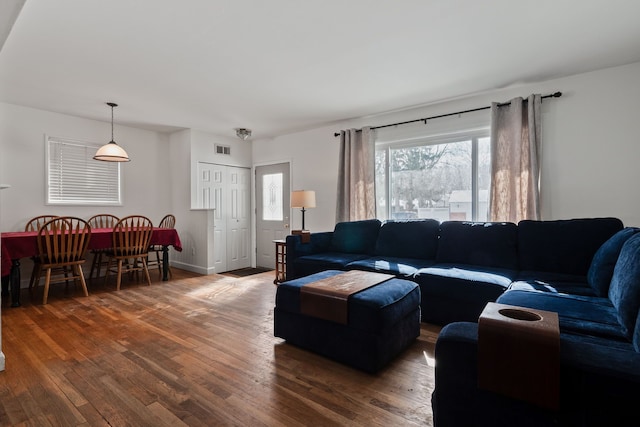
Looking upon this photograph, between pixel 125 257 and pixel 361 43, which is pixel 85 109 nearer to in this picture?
pixel 125 257

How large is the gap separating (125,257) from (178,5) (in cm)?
326

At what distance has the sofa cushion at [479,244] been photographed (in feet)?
10.3

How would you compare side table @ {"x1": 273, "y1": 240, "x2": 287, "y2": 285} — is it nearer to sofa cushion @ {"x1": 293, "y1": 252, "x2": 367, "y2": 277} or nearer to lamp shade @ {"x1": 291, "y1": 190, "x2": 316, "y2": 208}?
lamp shade @ {"x1": 291, "y1": 190, "x2": 316, "y2": 208}

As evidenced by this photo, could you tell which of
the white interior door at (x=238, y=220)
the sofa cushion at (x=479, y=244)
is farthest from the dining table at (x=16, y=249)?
the sofa cushion at (x=479, y=244)

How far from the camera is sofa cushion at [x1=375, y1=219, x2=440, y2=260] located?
366cm

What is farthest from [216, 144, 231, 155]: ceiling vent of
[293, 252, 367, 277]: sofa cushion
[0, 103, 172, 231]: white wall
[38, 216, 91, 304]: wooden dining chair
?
[293, 252, 367, 277]: sofa cushion

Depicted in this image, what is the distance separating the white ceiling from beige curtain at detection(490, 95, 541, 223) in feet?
1.01

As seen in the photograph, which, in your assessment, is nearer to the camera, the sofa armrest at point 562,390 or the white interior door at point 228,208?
the sofa armrest at point 562,390

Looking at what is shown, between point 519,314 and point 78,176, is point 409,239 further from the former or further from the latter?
point 78,176

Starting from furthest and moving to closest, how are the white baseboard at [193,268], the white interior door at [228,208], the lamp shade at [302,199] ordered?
the white interior door at [228,208]
the white baseboard at [193,268]
the lamp shade at [302,199]

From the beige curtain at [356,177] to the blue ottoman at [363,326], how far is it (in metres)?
2.06

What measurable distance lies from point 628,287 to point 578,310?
379mm

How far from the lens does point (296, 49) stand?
2.72m

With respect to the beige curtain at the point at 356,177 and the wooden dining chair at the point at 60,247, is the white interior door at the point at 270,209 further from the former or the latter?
the wooden dining chair at the point at 60,247
